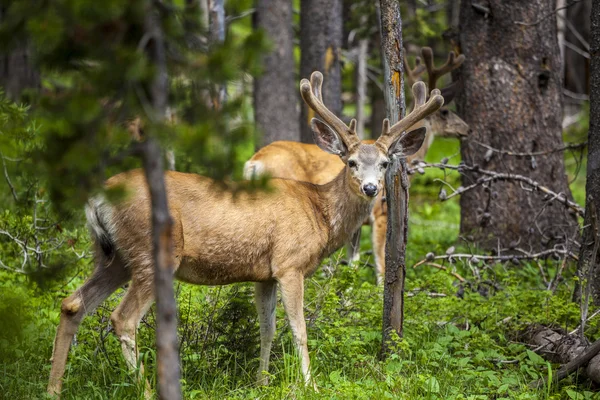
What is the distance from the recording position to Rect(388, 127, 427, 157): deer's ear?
654cm

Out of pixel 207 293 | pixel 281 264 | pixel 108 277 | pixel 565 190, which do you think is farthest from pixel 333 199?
pixel 565 190

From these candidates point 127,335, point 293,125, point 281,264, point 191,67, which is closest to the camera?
point 191,67

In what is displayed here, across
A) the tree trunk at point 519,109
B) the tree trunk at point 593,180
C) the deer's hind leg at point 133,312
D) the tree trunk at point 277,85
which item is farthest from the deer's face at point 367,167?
the tree trunk at point 277,85

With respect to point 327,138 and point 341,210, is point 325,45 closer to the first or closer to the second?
point 327,138

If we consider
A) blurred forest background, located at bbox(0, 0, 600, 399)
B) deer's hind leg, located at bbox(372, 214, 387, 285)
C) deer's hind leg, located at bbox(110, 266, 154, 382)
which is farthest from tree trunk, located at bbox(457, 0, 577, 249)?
deer's hind leg, located at bbox(110, 266, 154, 382)

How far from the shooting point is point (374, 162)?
646 cm

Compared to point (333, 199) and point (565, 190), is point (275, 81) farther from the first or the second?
point (333, 199)

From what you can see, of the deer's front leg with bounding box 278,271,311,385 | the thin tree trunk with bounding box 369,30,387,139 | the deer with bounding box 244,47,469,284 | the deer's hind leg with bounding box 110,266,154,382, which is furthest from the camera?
the thin tree trunk with bounding box 369,30,387,139

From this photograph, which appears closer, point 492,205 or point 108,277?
point 108,277

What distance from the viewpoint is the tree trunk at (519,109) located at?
907 centimetres

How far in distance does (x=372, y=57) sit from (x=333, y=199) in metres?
9.09

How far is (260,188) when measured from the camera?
343 centimetres

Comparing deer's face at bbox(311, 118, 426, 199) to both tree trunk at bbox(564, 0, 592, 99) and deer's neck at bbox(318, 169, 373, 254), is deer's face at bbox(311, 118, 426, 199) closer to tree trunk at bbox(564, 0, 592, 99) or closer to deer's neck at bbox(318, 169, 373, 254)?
deer's neck at bbox(318, 169, 373, 254)

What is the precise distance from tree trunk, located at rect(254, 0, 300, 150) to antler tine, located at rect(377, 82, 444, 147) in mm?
7847
